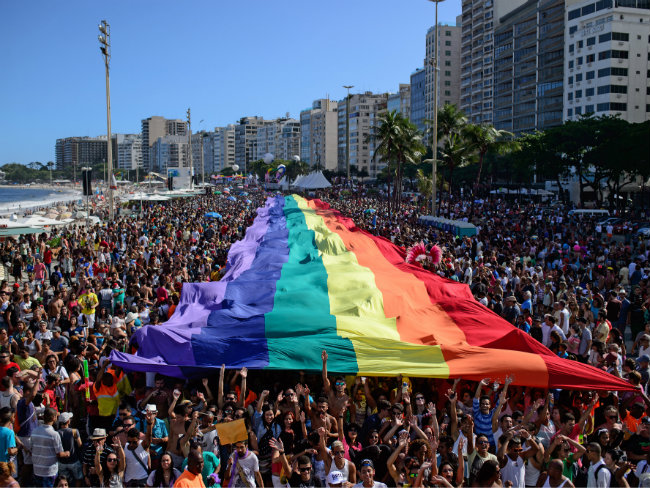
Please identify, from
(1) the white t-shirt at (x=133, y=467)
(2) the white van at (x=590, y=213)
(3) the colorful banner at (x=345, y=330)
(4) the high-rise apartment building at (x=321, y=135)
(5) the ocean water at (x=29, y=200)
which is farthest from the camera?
(4) the high-rise apartment building at (x=321, y=135)

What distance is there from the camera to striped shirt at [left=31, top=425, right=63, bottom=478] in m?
6.62

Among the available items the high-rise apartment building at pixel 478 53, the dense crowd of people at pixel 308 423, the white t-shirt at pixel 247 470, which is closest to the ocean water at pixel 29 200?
the high-rise apartment building at pixel 478 53

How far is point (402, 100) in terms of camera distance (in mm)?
126625

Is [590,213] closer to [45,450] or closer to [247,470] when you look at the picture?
[247,470]

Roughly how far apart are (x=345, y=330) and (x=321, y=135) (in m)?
146

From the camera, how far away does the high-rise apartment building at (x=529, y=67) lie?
76.1 metres

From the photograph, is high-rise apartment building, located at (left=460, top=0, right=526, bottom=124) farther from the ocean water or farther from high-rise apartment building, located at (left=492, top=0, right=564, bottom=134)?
the ocean water

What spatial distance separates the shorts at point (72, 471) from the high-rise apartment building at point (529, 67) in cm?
7652

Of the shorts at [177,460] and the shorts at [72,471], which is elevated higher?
the shorts at [177,460]

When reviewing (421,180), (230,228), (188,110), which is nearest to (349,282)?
(230,228)

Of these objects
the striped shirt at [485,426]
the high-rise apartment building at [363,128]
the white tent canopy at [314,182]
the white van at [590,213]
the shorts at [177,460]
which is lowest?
the shorts at [177,460]

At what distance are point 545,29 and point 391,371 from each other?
79955mm

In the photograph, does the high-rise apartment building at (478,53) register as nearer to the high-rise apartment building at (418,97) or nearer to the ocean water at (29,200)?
the high-rise apartment building at (418,97)

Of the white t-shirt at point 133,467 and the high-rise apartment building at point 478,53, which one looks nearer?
the white t-shirt at point 133,467
